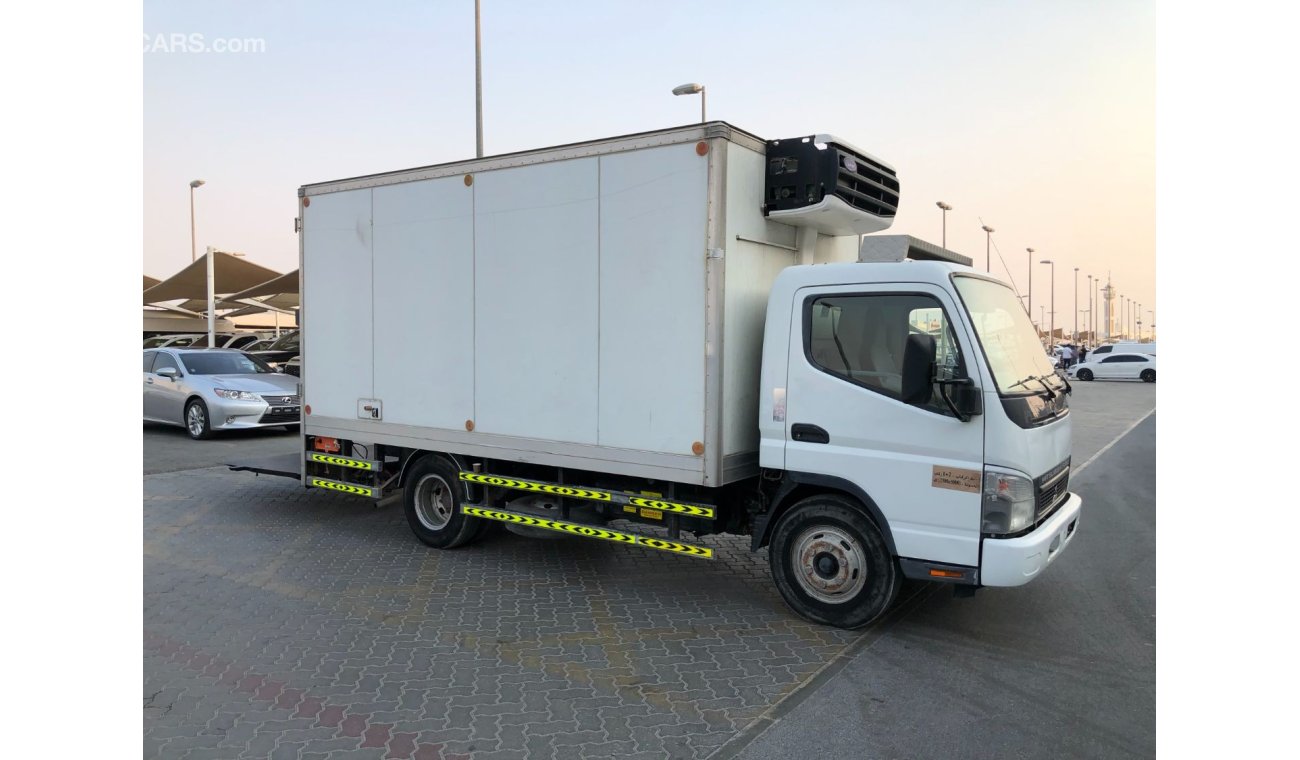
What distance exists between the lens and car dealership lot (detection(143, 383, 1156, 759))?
4051mm

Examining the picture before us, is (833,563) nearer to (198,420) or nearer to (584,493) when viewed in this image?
(584,493)

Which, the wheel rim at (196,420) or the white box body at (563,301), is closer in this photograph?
the white box body at (563,301)

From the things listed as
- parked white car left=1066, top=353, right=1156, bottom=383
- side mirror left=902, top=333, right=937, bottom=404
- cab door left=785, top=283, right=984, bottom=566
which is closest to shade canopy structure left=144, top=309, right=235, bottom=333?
parked white car left=1066, top=353, right=1156, bottom=383

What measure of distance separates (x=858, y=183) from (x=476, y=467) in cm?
381

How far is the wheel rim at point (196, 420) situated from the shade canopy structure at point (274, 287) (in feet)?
65.2

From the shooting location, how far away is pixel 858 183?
6.14 meters

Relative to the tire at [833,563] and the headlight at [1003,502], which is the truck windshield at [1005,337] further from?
the tire at [833,563]

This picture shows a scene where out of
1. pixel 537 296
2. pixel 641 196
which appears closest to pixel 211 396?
pixel 537 296

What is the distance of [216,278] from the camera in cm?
3559

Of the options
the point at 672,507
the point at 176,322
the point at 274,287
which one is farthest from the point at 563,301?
the point at 176,322

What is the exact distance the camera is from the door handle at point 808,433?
17.7 ft

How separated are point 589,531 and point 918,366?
9.29ft

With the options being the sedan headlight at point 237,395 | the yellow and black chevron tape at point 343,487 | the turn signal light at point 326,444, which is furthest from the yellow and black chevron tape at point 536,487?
the sedan headlight at point 237,395

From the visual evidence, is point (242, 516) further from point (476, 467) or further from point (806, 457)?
point (806, 457)
